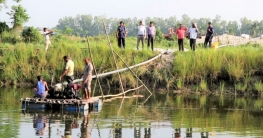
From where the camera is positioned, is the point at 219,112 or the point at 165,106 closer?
the point at 219,112

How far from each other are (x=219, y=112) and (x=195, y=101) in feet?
11.7

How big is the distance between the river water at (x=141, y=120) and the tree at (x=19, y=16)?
54.5 ft

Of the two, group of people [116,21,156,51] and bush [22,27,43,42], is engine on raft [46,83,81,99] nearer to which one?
group of people [116,21,156,51]

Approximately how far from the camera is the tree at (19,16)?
128 feet

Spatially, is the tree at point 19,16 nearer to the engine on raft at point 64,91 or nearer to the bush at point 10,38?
the bush at point 10,38

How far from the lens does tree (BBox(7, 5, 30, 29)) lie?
39.1m

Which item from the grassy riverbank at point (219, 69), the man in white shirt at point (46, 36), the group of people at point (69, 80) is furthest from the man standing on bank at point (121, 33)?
the group of people at point (69, 80)

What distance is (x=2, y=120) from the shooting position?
1564 cm

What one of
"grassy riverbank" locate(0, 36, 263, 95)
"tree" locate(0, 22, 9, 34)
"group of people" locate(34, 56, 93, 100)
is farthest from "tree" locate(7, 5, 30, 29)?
"group of people" locate(34, 56, 93, 100)

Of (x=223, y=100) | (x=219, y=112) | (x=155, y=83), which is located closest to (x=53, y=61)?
(x=155, y=83)

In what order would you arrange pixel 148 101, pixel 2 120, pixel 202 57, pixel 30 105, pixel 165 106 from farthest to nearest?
pixel 202 57, pixel 148 101, pixel 165 106, pixel 30 105, pixel 2 120

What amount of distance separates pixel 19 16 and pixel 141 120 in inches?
952

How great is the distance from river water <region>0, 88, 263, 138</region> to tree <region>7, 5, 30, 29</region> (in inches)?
654

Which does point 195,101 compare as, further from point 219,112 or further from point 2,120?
point 2,120
